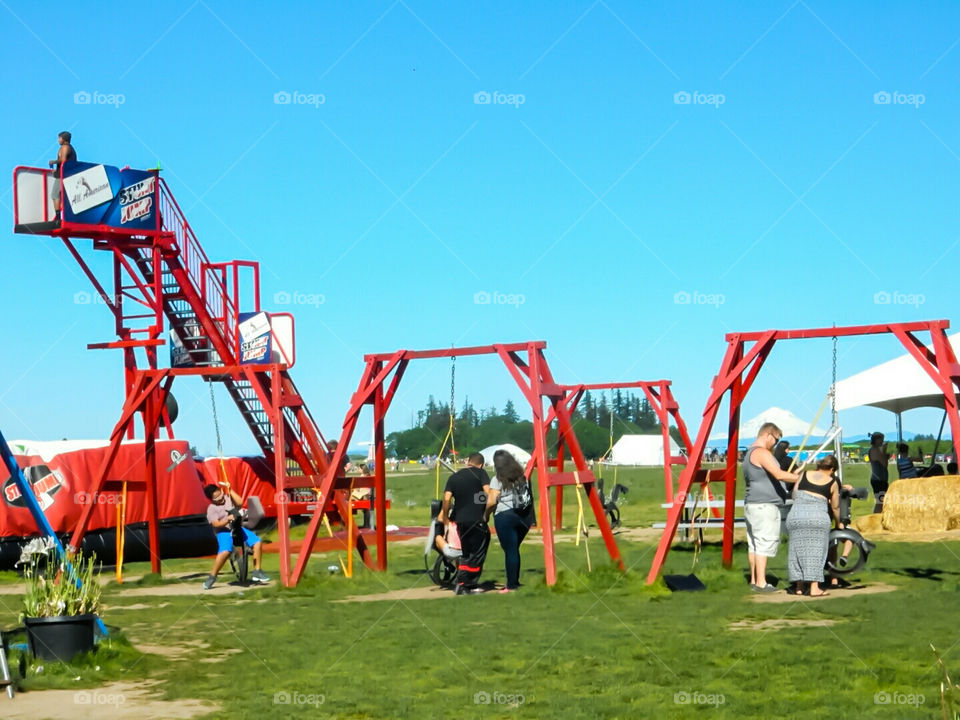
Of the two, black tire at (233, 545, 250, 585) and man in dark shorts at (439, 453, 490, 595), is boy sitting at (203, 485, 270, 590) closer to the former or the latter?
black tire at (233, 545, 250, 585)

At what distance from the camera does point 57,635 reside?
9703mm

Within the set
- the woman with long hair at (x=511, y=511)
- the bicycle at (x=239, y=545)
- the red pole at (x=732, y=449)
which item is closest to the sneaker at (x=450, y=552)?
the woman with long hair at (x=511, y=511)

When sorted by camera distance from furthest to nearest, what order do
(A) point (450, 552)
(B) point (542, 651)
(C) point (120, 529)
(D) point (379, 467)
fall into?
(C) point (120, 529) < (D) point (379, 467) < (A) point (450, 552) < (B) point (542, 651)

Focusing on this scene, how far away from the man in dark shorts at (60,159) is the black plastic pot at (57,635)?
43.8 ft

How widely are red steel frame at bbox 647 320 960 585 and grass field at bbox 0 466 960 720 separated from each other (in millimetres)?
1093

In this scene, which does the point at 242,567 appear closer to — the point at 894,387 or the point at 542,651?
the point at 542,651

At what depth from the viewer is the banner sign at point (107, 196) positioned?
2180 centimetres

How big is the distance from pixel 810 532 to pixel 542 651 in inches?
170

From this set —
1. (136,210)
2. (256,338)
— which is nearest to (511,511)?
(256,338)

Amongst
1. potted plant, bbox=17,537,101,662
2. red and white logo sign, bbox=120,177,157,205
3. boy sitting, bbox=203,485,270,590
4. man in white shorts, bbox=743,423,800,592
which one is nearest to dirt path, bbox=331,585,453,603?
boy sitting, bbox=203,485,270,590

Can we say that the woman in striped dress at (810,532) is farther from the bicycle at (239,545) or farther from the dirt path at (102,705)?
the bicycle at (239,545)

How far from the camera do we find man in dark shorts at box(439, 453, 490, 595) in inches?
583

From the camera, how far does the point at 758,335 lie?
15.0m

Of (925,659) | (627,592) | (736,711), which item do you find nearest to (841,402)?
(627,592)
